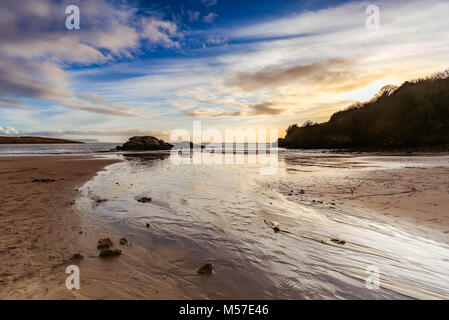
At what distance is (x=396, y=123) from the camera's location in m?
47.5

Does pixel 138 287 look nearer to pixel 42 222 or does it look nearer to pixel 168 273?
pixel 168 273

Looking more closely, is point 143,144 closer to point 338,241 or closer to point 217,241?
point 217,241

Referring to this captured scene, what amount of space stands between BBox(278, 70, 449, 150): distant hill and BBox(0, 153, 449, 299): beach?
36.2 meters

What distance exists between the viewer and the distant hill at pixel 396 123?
40053 millimetres

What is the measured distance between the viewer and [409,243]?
4031 mm

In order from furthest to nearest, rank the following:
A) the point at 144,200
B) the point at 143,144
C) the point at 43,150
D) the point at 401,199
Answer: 1. the point at 143,144
2. the point at 43,150
3. the point at 144,200
4. the point at 401,199

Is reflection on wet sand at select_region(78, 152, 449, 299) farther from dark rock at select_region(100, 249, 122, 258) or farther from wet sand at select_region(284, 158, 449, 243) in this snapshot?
dark rock at select_region(100, 249, 122, 258)

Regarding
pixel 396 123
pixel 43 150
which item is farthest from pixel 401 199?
pixel 43 150

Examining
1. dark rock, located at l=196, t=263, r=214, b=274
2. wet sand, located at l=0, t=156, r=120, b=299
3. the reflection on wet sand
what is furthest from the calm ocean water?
dark rock, located at l=196, t=263, r=214, b=274

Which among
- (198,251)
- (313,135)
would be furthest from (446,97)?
(198,251)

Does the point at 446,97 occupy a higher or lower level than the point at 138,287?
higher

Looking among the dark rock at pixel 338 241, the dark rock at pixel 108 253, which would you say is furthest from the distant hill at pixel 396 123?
the dark rock at pixel 108 253

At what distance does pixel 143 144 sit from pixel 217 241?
182 ft
